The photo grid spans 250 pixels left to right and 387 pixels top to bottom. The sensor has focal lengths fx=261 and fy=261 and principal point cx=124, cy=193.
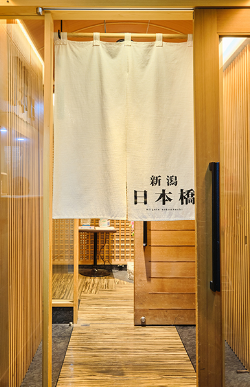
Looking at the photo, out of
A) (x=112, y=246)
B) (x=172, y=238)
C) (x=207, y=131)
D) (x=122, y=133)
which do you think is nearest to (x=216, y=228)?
(x=207, y=131)

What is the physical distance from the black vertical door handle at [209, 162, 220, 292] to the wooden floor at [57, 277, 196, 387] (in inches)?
47.3

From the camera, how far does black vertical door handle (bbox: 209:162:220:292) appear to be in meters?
1.67

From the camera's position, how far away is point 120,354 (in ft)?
8.70

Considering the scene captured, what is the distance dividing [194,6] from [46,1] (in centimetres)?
97

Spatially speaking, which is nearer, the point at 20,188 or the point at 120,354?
the point at 20,188

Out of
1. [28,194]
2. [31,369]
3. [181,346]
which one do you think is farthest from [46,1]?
[181,346]

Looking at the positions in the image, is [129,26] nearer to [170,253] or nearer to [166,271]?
Result: [170,253]

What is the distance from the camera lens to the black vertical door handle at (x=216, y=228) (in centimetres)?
167

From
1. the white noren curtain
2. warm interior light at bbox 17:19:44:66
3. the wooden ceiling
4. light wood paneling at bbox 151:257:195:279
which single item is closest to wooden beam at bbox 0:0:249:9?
warm interior light at bbox 17:19:44:66

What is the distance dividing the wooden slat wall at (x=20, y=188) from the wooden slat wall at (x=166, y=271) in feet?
5.77

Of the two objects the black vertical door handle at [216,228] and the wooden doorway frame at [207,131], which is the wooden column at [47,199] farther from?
the black vertical door handle at [216,228]

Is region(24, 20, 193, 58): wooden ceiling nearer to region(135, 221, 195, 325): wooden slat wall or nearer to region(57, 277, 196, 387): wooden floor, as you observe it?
region(135, 221, 195, 325): wooden slat wall

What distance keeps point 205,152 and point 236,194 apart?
1.16 ft

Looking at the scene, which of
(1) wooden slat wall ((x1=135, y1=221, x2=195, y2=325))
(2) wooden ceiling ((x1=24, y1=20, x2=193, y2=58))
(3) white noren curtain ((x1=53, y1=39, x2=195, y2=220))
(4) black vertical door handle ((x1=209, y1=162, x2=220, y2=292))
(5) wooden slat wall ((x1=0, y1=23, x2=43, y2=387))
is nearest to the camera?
(4) black vertical door handle ((x1=209, y1=162, x2=220, y2=292))
